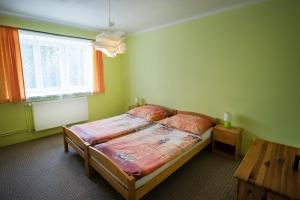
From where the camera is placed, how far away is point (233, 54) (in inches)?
104

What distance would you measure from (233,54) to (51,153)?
368cm

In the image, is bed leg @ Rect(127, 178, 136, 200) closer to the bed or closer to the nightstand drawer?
the bed

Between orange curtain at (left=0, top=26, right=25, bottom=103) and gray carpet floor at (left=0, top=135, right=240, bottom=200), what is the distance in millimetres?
1068

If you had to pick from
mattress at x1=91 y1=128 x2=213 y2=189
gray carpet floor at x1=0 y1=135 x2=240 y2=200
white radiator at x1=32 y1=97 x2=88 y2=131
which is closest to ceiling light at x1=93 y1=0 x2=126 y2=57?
mattress at x1=91 y1=128 x2=213 y2=189

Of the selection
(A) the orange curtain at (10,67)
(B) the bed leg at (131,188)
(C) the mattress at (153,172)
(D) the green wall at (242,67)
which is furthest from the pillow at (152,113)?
(A) the orange curtain at (10,67)

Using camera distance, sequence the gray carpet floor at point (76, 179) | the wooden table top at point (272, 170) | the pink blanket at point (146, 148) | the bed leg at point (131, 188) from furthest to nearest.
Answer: the gray carpet floor at point (76, 179) < the pink blanket at point (146, 148) < the bed leg at point (131, 188) < the wooden table top at point (272, 170)

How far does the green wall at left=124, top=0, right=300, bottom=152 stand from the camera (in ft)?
7.22

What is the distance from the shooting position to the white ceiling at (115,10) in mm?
2440

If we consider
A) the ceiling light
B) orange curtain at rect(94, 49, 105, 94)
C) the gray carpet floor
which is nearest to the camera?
the gray carpet floor

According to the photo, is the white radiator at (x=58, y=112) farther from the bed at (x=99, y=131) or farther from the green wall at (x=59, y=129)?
the bed at (x=99, y=131)

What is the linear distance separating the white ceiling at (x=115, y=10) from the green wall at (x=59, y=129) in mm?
154

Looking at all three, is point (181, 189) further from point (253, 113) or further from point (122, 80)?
point (122, 80)

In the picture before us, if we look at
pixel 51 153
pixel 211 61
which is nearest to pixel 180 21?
pixel 211 61

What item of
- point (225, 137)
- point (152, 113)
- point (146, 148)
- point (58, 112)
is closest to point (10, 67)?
point (58, 112)
